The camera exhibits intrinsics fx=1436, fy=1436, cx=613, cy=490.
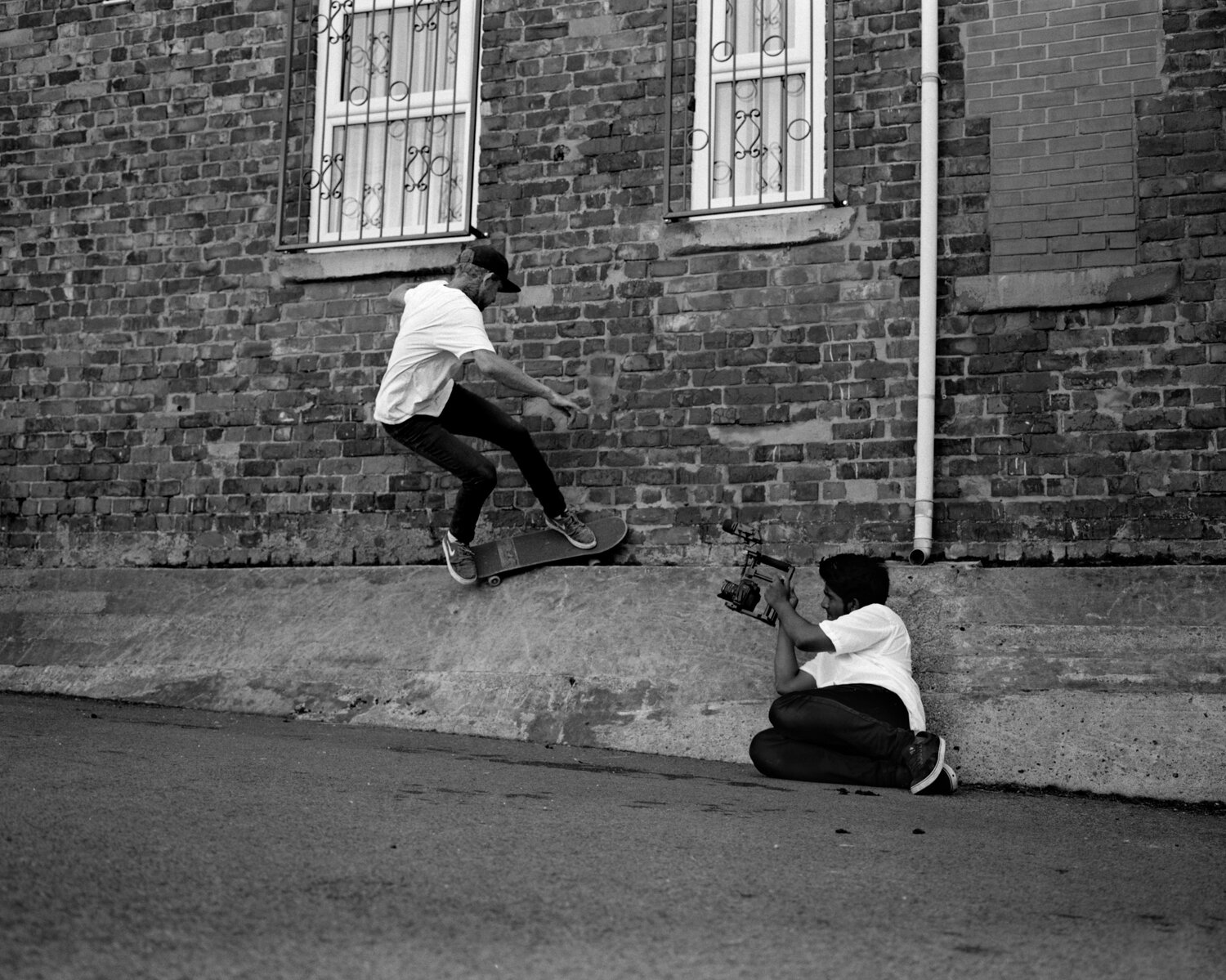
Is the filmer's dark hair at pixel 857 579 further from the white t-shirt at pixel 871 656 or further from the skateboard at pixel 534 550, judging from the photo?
the skateboard at pixel 534 550

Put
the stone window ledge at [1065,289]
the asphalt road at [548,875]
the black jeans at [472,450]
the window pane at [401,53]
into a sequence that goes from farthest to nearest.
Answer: the window pane at [401,53] < the black jeans at [472,450] < the stone window ledge at [1065,289] < the asphalt road at [548,875]

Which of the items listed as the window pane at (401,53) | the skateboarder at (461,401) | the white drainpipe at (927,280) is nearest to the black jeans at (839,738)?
the white drainpipe at (927,280)

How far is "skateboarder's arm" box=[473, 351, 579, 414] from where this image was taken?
696cm

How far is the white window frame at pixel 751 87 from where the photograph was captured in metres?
7.44

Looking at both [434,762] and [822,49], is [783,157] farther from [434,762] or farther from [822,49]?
[434,762]

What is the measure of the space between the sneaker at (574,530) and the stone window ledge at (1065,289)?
6.95ft

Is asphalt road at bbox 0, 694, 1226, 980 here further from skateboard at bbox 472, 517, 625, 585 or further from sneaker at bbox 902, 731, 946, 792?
skateboard at bbox 472, 517, 625, 585

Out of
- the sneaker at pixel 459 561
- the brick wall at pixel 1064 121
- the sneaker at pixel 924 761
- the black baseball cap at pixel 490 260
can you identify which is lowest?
the sneaker at pixel 924 761

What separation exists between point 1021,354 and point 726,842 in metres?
3.63

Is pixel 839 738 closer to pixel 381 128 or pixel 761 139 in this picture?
pixel 761 139

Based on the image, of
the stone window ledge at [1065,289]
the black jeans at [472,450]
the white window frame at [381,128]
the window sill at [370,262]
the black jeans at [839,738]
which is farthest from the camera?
the white window frame at [381,128]

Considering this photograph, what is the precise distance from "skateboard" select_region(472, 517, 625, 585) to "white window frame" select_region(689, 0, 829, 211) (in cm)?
175

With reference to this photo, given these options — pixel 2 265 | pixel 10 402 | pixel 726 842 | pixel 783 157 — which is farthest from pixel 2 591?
pixel 726 842

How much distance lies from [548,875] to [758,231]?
4593 millimetres
